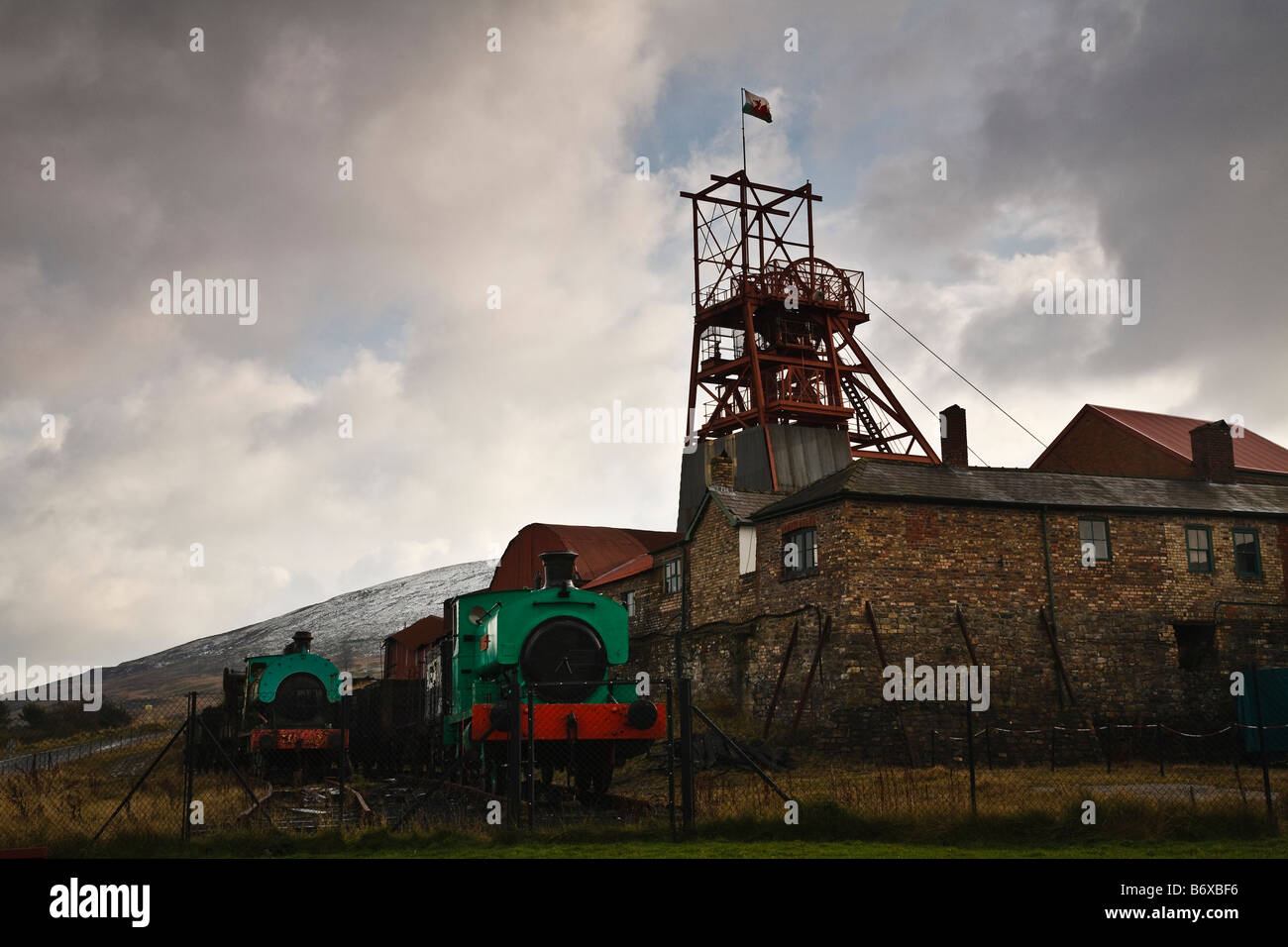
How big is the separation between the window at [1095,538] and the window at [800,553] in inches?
271

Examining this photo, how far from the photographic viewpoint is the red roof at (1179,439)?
40.6 metres

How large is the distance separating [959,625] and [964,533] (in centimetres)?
223

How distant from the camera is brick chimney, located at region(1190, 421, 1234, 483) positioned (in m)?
35.5

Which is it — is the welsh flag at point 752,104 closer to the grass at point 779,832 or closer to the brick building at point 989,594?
the brick building at point 989,594

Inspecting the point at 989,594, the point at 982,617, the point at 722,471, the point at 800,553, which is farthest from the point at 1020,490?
the point at 722,471

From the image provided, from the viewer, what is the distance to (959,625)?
28.0m

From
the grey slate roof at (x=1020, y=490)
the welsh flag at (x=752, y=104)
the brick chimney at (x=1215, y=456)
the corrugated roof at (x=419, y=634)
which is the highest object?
the welsh flag at (x=752, y=104)

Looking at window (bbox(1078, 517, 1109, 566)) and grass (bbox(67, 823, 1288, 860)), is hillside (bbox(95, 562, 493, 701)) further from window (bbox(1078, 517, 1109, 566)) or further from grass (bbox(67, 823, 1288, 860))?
grass (bbox(67, 823, 1288, 860))

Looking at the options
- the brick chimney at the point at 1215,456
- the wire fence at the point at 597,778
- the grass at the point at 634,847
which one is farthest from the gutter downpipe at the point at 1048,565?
the grass at the point at 634,847

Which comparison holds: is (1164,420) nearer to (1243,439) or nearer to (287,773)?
(1243,439)

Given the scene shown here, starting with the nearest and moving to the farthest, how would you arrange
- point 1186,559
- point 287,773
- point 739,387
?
point 287,773 → point 1186,559 → point 739,387

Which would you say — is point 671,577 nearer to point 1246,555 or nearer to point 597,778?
point 1246,555

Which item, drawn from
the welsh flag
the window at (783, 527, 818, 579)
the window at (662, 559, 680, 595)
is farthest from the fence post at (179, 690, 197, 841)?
the welsh flag
